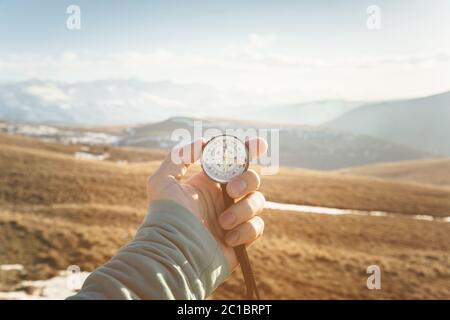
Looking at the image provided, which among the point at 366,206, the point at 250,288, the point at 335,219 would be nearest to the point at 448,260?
the point at 335,219

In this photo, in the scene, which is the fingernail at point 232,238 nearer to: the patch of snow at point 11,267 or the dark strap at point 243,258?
the dark strap at point 243,258

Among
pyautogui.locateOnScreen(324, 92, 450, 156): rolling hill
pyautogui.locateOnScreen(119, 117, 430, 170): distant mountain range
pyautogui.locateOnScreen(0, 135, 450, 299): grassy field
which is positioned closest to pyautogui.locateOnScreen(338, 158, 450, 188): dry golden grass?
pyautogui.locateOnScreen(0, 135, 450, 299): grassy field

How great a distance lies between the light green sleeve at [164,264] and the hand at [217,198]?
54mm

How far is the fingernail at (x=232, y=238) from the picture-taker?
4.17ft

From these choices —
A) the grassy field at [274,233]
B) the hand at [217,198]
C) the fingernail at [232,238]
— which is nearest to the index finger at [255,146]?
the hand at [217,198]

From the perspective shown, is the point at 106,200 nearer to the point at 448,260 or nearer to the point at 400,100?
the point at 448,260

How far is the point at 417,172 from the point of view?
42.7 m

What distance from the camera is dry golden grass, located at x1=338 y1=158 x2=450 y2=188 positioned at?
38.7m

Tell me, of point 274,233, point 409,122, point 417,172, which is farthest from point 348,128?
point 274,233

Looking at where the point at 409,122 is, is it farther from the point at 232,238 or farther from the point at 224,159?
the point at 232,238

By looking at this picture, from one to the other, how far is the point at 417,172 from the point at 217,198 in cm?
4569

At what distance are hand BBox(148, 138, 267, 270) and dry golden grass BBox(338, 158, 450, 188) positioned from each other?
3925 centimetres

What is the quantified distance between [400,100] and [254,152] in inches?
6253

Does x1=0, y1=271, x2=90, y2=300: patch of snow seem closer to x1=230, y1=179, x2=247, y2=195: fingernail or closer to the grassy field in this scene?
the grassy field
